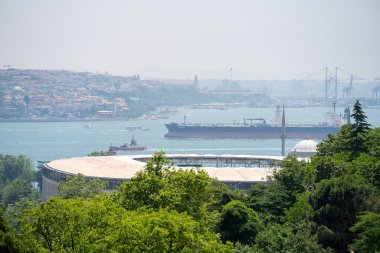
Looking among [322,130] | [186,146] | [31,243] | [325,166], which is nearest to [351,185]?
[325,166]

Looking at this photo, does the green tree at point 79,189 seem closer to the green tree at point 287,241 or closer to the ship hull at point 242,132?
the green tree at point 287,241

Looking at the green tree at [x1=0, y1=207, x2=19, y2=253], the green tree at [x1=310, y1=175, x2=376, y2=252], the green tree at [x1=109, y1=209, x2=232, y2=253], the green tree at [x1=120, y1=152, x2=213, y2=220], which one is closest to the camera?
the green tree at [x1=0, y1=207, x2=19, y2=253]

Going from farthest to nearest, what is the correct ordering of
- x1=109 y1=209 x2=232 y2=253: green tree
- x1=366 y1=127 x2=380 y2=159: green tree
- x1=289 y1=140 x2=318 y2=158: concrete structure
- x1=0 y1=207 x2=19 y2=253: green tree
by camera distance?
x1=289 y1=140 x2=318 y2=158: concrete structure < x1=366 y1=127 x2=380 y2=159: green tree < x1=109 y1=209 x2=232 y2=253: green tree < x1=0 y1=207 x2=19 y2=253: green tree

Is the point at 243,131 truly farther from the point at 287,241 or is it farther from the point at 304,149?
the point at 287,241

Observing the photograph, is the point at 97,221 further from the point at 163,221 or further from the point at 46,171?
the point at 46,171

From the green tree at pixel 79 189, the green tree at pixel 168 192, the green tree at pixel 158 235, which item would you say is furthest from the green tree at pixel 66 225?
the green tree at pixel 79 189

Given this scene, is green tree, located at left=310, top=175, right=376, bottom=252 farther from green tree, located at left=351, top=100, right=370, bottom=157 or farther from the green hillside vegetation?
green tree, located at left=351, top=100, right=370, bottom=157

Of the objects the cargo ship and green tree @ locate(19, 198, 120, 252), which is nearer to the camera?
green tree @ locate(19, 198, 120, 252)

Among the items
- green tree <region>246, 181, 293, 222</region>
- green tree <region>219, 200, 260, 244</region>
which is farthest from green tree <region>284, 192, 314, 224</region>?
green tree <region>246, 181, 293, 222</region>
